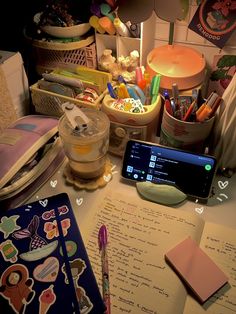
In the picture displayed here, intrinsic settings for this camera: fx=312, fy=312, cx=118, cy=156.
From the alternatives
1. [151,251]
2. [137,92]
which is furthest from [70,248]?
[137,92]

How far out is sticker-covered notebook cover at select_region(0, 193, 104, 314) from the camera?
19.0 inches

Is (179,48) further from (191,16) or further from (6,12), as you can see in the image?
(6,12)

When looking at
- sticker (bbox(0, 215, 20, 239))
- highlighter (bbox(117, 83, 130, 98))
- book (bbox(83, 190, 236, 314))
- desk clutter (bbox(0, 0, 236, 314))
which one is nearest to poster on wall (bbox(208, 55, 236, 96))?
desk clutter (bbox(0, 0, 236, 314))

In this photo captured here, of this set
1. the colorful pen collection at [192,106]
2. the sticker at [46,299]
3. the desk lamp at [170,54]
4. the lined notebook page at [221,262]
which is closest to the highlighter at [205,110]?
the colorful pen collection at [192,106]

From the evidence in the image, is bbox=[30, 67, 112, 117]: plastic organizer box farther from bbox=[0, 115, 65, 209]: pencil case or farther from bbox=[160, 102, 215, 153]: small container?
bbox=[160, 102, 215, 153]: small container

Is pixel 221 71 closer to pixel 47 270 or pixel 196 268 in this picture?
pixel 196 268

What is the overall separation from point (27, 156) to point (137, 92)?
0.27 metres

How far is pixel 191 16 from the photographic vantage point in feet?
2.42

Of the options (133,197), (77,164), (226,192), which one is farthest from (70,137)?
(226,192)

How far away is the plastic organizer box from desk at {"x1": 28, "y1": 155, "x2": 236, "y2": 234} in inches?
6.3

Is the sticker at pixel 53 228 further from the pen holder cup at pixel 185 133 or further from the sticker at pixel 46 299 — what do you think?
the pen holder cup at pixel 185 133

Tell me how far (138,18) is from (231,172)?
38cm

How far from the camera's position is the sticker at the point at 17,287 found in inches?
19.1

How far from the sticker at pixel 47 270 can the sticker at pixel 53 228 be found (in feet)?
0.15
